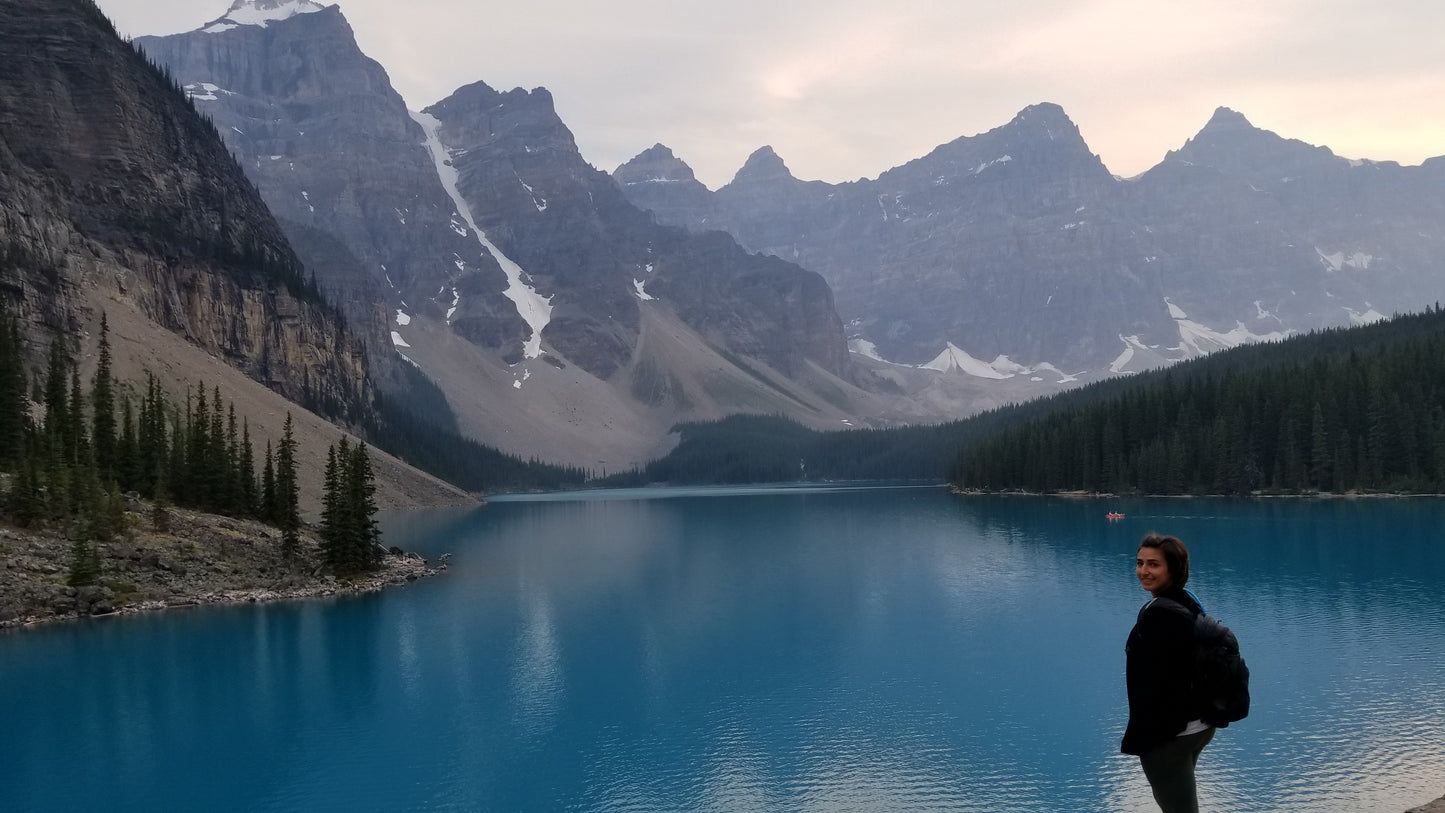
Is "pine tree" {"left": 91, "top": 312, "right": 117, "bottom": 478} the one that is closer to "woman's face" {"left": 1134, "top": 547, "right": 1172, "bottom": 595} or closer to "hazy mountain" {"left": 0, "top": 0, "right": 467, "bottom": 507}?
"hazy mountain" {"left": 0, "top": 0, "right": 467, "bottom": 507}

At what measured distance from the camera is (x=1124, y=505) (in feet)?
390

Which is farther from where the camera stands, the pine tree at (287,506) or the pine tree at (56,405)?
the pine tree at (287,506)

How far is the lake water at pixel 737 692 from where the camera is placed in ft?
92.3

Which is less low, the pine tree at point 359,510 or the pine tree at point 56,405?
the pine tree at point 56,405

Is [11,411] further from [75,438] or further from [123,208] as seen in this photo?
[123,208]

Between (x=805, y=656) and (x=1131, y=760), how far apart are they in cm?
1818

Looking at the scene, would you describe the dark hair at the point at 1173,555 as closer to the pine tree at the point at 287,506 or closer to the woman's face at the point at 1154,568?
the woman's face at the point at 1154,568

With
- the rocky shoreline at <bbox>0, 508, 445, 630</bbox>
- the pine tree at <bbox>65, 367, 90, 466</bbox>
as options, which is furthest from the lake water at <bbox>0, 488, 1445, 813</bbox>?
the pine tree at <bbox>65, 367, 90, 466</bbox>

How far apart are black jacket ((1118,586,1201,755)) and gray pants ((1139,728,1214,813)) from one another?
10 cm

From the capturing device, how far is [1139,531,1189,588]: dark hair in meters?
9.05

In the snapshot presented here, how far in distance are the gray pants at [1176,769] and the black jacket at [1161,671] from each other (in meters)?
0.10

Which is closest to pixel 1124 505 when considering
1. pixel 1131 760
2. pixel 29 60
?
pixel 1131 760

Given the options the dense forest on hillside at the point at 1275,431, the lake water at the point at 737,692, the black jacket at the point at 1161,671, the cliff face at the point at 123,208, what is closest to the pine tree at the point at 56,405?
the lake water at the point at 737,692

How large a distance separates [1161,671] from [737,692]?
3105 cm
